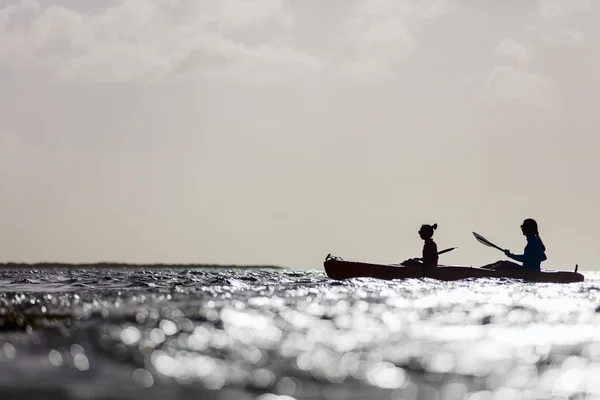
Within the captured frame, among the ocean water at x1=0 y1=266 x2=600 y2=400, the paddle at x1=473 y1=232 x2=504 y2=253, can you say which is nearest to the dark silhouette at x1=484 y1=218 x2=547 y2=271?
the paddle at x1=473 y1=232 x2=504 y2=253

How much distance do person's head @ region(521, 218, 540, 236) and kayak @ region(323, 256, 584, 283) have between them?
1.30 meters

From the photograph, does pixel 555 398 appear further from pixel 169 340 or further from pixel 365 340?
→ pixel 169 340

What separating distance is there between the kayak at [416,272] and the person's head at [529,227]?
1305 millimetres

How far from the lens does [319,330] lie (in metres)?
8.49

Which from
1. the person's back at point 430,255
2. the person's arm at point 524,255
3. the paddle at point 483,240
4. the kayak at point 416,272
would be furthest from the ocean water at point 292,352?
the paddle at point 483,240

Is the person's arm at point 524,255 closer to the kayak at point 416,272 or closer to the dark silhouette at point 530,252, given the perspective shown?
the dark silhouette at point 530,252

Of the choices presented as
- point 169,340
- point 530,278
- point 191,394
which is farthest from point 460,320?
point 530,278

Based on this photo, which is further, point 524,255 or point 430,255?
point 524,255

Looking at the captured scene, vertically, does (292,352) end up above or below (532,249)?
below

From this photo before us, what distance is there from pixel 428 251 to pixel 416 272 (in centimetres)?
84

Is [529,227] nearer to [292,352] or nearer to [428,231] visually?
[428,231]

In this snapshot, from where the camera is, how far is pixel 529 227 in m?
24.3

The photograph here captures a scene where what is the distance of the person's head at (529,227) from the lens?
79.6 feet

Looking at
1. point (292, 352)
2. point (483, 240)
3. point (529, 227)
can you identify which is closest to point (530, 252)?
point (529, 227)
